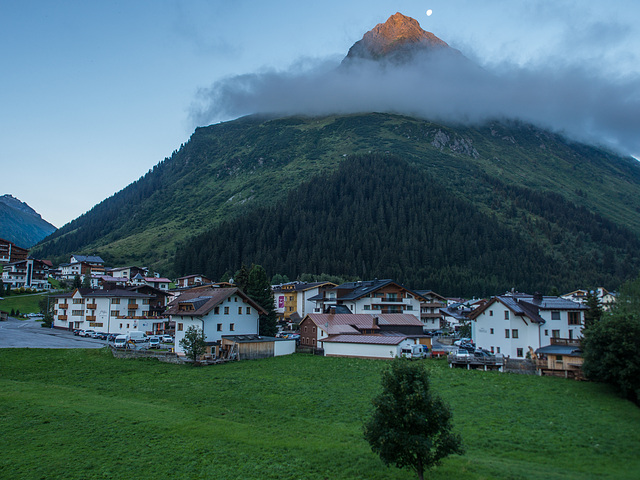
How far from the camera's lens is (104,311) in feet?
281

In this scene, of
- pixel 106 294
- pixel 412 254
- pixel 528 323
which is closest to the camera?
pixel 528 323

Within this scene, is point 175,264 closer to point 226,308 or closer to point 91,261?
point 91,261

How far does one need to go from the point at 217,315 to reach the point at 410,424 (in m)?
42.6

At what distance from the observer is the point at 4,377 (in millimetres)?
42656

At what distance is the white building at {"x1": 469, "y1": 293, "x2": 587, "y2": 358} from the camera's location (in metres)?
56.0

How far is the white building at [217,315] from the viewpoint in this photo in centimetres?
5762

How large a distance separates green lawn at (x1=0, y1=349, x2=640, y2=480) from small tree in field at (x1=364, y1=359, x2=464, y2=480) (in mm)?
2592

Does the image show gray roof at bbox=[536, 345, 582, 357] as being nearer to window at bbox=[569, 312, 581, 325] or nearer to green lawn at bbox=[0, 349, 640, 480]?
green lawn at bbox=[0, 349, 640, 480]

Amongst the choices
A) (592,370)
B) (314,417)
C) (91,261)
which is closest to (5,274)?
(91,261)

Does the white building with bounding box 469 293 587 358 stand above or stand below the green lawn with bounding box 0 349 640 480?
above

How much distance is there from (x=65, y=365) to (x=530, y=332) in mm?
53993

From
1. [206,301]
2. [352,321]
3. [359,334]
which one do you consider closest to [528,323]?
[359,334]

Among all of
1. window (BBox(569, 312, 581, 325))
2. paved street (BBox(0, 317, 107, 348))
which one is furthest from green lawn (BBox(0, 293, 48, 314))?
window (BBox(569, 312, 581, 325))

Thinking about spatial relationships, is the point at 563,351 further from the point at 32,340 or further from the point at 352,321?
the point at 32,340
